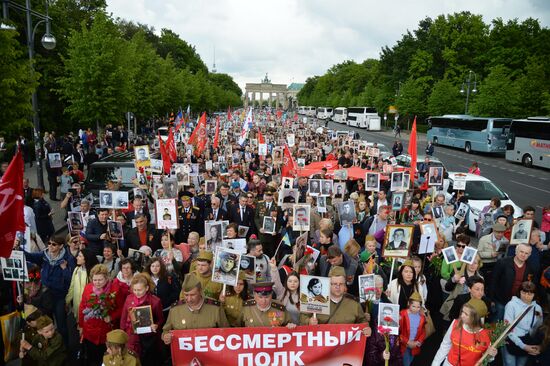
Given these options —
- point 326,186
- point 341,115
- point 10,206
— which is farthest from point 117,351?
point 341,115

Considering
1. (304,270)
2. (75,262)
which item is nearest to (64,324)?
(75,262)

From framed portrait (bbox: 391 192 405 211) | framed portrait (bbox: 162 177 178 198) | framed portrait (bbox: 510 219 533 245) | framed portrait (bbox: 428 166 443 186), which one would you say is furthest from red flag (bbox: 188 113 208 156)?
framed portrait (bbox: 510 219 533 245)

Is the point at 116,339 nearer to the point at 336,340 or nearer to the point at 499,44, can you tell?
the point at 336,340

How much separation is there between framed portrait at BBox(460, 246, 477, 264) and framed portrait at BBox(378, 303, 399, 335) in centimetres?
211

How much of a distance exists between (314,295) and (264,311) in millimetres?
609

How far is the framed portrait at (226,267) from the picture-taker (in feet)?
20.1

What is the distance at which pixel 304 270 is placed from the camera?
743 cm

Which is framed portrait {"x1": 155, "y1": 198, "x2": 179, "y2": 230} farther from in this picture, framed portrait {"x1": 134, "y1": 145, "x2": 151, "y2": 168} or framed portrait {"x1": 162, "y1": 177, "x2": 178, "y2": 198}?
framed portrait {"x1": 134, "y1": 145, "x2": 151, "y2": 168}

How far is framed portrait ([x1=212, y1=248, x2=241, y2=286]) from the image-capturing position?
6137mm

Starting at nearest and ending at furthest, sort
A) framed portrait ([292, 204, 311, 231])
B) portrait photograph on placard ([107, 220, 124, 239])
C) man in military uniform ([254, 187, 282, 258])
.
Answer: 1. portrait photograph on placard ([107, 220, 124, 239])
2. framed portrait ([292, 204, 311, 231])
3. man in military uniform ([254, 187, 282, 258])

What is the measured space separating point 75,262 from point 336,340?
4.04 metres

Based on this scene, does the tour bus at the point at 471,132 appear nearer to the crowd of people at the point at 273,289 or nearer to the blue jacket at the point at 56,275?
the crowd of people at the point at 273,289

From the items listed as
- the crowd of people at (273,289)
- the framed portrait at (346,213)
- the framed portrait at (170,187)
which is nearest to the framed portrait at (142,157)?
the framed portrait at (170,187)

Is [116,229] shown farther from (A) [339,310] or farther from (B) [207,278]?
(A) [339,310]
